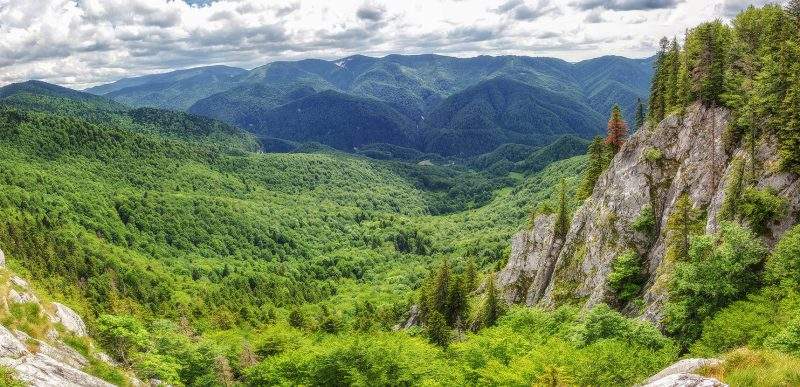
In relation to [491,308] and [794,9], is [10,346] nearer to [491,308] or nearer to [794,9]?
[491,308]

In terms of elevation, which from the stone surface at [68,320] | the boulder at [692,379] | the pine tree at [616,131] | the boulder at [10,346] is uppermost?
the pine tree at [616,131]

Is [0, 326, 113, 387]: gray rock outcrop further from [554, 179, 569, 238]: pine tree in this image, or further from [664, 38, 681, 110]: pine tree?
[664, 38, 681, 110]: pine tree

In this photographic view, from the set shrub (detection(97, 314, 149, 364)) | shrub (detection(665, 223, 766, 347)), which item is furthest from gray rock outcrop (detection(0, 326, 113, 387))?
shrub (detection(665, 223, 766, 347))

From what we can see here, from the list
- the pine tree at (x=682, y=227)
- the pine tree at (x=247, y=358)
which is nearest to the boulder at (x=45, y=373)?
the pine tree at (x=247, y=358)

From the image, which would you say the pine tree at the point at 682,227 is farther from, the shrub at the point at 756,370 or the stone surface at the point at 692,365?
the shrub at the point at 756,370

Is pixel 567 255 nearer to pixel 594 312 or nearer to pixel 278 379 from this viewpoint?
pixel 594 312

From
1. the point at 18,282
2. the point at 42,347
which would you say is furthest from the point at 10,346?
the point at 18,282
